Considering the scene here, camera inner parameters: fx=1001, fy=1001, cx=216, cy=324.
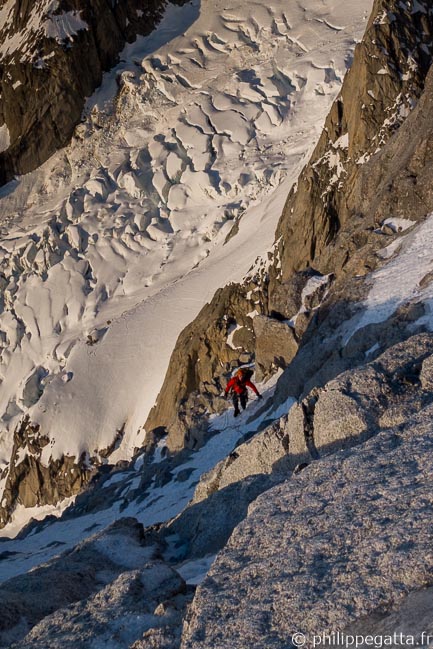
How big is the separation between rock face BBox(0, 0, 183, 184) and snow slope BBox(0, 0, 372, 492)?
4.61ft

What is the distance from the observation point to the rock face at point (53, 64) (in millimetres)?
70438

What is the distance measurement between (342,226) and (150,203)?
89.8 ft

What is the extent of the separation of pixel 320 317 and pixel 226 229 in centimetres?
2771

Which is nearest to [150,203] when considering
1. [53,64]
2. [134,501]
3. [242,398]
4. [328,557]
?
[53,64]

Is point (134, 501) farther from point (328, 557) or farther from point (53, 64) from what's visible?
point (53, 64)

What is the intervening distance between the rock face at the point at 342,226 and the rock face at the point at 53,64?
103ft

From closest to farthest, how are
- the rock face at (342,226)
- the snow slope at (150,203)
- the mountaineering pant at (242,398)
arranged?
1. the rock face at (342,226)
2. the mountaineering pant at (242,398)
3. the snow slope at (150,203)

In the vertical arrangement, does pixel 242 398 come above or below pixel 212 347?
above

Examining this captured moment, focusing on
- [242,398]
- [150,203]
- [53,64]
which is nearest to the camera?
[242,398]

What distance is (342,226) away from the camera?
3384 centimetres

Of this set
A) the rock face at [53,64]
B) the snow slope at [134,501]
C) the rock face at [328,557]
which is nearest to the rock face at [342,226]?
the snow slope at [134,501]

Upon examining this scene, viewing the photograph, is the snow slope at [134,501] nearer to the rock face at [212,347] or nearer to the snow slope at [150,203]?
the rock face at [212,347]

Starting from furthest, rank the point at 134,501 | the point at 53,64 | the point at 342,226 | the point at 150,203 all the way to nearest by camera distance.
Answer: the point at 53,64 < the point at 150,203 < the point at 342,226 < the point at 134,501

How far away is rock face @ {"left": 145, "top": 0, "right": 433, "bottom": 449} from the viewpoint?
77.0ft
